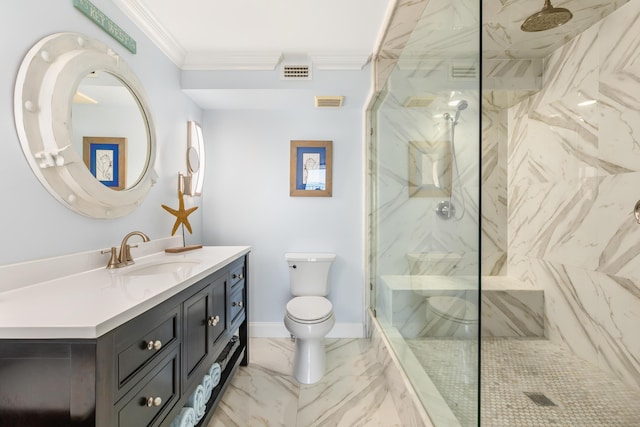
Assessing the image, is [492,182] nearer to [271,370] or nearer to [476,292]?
[476,292]

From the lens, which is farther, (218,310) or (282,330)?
(282,330)

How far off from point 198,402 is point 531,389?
1789 millimetres

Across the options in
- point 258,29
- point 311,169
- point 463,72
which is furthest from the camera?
point 311,169

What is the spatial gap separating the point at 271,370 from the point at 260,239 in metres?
1.04

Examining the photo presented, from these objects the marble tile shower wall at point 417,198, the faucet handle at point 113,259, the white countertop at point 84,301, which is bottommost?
the white countertop at point 84,301

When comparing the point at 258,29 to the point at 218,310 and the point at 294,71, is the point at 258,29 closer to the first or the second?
the point at 294,71

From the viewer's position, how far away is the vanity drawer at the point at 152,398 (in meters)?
0.82

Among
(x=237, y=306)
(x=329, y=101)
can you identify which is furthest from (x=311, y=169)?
(x=237, y=306)

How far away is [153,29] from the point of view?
1.73 metres

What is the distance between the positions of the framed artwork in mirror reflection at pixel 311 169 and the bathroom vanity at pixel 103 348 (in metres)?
1.33

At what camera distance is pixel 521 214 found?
244cm

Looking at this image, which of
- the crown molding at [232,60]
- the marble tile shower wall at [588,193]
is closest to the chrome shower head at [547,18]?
the marble tile shower wall at [588,193]

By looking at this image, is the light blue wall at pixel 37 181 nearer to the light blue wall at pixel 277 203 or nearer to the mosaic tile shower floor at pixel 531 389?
the light blue wall at pixel 277 203

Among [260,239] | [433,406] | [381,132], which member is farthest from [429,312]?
[260,239]
